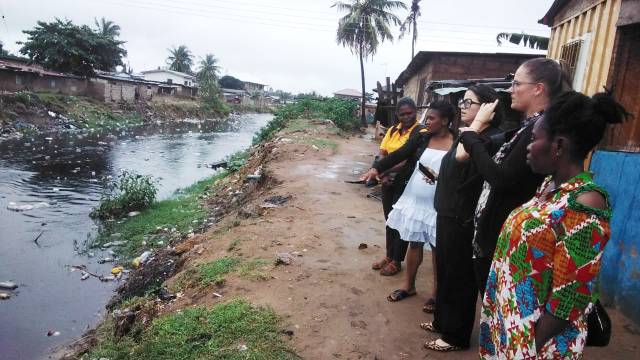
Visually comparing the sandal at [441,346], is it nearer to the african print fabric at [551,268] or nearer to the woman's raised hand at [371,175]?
the african print fabric at [551,268]

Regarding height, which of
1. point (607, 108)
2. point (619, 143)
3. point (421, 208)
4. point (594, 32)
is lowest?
point (421, 208)

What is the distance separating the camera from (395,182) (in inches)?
143

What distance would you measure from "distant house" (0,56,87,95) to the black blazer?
23.7m

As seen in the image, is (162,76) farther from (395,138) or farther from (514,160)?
(514,160)

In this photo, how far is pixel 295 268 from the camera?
4.20 m

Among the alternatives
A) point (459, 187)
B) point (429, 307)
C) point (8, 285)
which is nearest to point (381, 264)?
point (429, 307)

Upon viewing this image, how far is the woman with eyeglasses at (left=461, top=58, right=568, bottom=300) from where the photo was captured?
1919mm

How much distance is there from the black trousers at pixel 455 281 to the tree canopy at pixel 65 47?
96.5 ft

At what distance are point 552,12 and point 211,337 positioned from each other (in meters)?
5.31

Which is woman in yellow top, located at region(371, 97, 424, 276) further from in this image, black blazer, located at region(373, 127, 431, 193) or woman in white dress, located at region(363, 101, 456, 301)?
woman in white dress, located at region(363, 101, 456, 301)

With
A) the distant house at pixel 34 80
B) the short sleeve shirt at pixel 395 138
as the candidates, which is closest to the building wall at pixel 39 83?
the distant house at pixel 34 80

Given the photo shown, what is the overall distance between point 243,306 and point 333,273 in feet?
3.43

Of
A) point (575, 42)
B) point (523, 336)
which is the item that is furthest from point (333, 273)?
point (575, 42)

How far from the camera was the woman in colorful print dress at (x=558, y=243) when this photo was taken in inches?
55.1
